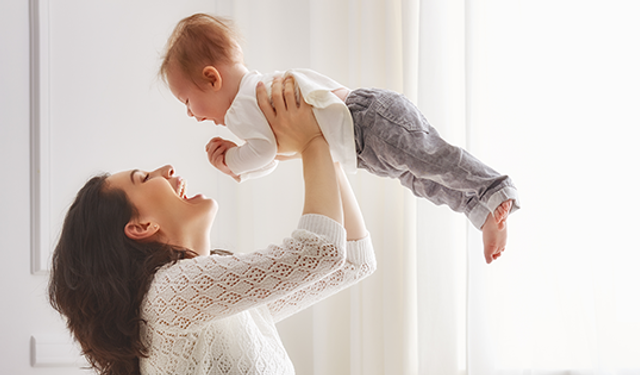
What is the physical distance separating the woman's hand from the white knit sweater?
0.64ft

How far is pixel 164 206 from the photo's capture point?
3.95 feet

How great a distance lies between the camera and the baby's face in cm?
116

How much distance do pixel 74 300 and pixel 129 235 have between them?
19cm

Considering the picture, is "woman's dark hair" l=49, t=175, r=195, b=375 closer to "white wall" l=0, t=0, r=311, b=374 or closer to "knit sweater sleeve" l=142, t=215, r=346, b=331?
"knit sweater sleeve" l=142, t=215, r=346, b=331

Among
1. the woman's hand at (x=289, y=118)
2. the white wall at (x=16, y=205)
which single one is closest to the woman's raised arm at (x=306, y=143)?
the woman's hand at (x=289, y=118)

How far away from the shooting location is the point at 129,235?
115cm

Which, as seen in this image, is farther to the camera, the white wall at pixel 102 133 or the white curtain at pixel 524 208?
the white wall at pixel 102 133

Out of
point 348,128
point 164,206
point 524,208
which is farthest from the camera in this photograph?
point 524,208

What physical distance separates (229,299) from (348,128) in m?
0.42

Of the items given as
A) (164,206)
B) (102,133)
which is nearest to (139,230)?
(164,206)

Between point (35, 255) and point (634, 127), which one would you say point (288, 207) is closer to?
point (35, 255)

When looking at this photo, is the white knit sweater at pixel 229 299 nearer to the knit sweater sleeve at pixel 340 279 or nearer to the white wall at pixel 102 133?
the knit sweater sleeve at pixel 340 279

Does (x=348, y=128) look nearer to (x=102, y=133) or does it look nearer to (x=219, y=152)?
(x=219, y=152)

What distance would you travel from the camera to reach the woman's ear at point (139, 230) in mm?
1153
